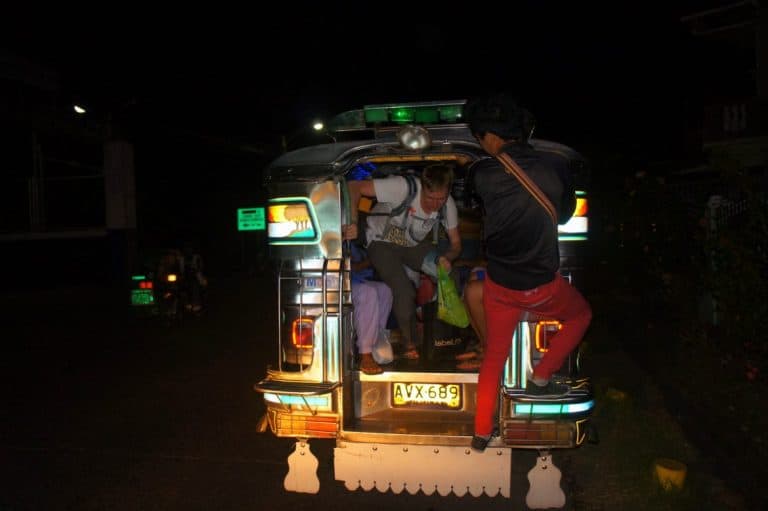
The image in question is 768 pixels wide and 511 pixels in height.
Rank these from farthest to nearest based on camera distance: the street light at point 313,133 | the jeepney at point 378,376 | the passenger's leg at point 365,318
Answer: the street light at point 313,133 → the passenger's leg at point 365,318 → the jeepney at point 378,376

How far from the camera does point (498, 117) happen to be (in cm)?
418

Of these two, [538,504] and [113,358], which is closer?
[538,504]

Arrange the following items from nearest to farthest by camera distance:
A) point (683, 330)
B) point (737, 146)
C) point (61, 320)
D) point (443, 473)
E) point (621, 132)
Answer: point (443, 473)
point (683, 330)
point (61, 320)
point (737, 146)
point (621, 132)

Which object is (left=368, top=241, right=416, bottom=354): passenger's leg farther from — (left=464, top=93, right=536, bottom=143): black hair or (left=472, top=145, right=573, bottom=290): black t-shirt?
(left=464, top=93, right=536, bottom=143): black hair

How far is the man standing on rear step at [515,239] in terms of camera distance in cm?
420

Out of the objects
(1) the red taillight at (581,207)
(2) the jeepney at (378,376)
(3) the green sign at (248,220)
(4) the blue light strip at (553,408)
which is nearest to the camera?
(4) the blue light strip at (553,408)

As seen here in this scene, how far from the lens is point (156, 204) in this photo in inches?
1088

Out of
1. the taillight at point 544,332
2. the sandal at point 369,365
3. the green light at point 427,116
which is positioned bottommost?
the sandal at point 369,365

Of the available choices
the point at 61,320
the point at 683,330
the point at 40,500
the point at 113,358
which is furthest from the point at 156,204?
the point at 40,500

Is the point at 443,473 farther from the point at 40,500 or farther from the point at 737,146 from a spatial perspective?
the point at 737,146

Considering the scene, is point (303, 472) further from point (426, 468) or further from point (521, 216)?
point (521, 216)

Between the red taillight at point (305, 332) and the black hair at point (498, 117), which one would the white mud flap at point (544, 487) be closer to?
the red taillight at point (305, 332)

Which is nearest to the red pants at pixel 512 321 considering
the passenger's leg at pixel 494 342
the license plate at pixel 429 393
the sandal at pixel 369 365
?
the passenger's leg at pixel 494 342

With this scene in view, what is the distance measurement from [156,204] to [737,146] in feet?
62.6
